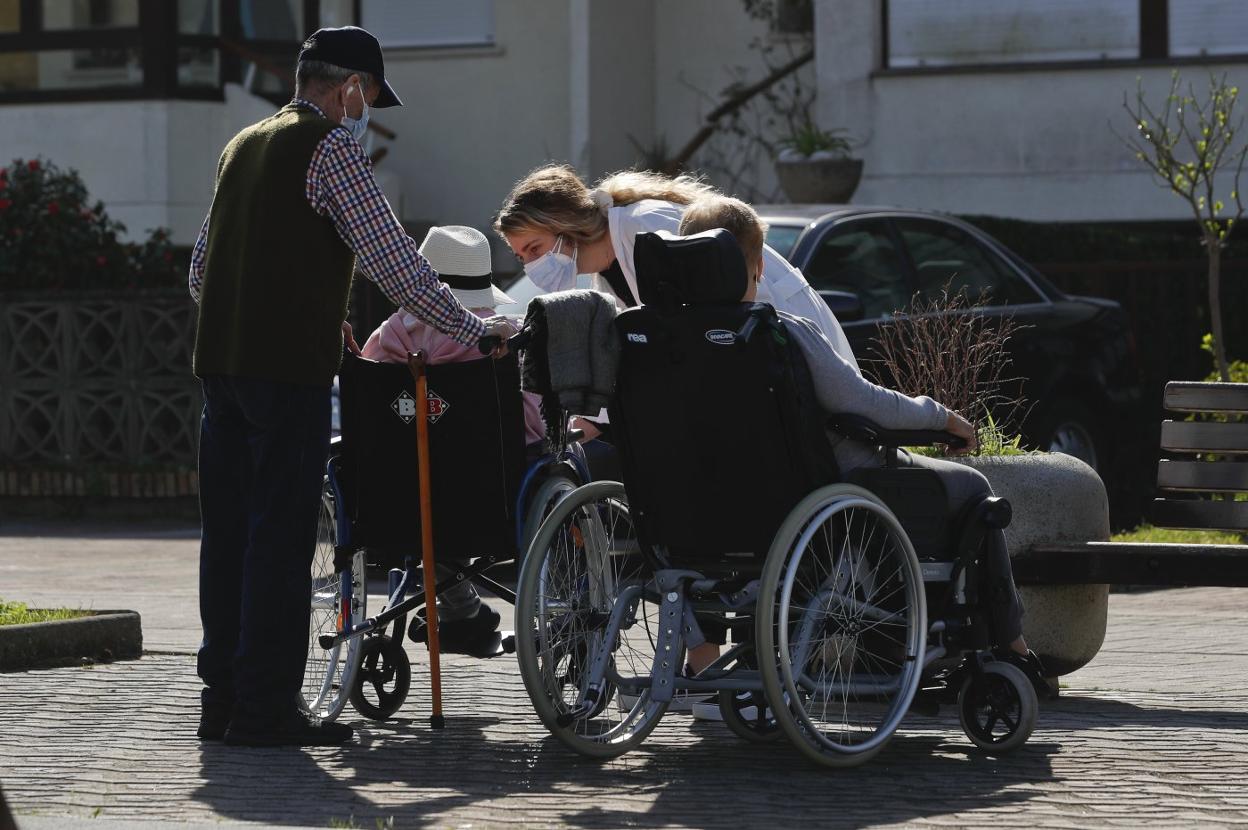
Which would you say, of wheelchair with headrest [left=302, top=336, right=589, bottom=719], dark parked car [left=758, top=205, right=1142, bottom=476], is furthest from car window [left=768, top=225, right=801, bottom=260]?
wheelchair with headrest [left=302, top=336, right=589, bottom=719]

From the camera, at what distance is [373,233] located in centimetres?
590

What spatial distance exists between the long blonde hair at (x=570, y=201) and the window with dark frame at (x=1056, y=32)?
1140cm

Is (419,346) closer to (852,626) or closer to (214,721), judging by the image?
(214,721)

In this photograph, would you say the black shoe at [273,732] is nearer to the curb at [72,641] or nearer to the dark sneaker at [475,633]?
the dark sneaker at [475,633]

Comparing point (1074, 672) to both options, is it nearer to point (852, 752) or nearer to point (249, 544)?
point (852, 752)

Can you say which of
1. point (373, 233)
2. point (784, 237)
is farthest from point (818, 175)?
point (373, 233)

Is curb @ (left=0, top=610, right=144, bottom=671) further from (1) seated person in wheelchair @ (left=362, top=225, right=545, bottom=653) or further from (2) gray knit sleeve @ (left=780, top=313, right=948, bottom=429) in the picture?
(2) gray knit sleeve @ (left=780, top=313, right=948, bottom=429)

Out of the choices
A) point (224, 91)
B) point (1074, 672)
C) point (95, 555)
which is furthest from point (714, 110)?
point (1074, 672)

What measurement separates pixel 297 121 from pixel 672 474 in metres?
1.44

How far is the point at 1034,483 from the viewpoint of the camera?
22.6 feet

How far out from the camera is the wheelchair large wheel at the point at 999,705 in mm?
5602

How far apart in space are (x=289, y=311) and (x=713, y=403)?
1227 mm

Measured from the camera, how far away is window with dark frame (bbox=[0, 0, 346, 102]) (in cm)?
1852

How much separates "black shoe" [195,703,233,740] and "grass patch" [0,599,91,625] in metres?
1.73
